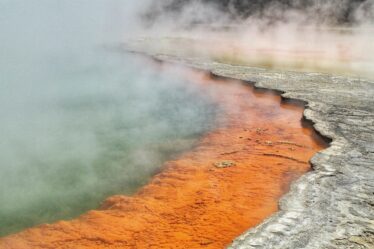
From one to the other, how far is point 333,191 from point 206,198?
3.10 feet

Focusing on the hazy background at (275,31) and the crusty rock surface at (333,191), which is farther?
the hazy background at (275,31)

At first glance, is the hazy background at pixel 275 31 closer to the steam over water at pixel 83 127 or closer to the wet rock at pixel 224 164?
the steam over water at pixel 83 127

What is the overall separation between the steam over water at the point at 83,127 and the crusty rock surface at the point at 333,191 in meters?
1.37

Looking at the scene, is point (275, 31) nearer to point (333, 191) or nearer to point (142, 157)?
point (142, 157)

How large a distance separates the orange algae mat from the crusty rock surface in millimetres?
212

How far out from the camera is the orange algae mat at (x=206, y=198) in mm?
2857

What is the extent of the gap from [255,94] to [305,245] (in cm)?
439

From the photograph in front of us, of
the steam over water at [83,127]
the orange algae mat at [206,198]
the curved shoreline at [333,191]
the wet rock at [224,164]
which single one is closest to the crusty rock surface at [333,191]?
the curved shoreline at [333,191]

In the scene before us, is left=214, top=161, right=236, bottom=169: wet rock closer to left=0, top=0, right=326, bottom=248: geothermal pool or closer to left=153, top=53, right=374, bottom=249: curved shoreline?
left=0, top=0, right=326, bottom=248: geothermal pool

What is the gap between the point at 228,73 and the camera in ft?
25.7

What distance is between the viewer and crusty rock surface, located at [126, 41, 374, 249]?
8.34 feet

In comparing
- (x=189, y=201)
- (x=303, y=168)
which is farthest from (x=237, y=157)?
(x=189, y=201)

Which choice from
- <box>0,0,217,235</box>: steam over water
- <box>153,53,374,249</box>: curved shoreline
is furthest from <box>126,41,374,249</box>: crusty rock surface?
<box>0,0,217,235</box>: steam over water

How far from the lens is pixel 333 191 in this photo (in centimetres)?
313
